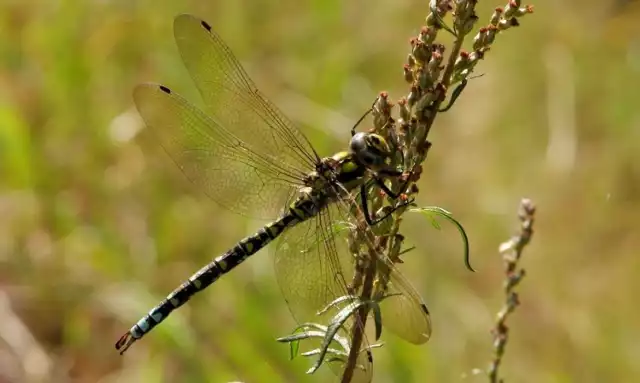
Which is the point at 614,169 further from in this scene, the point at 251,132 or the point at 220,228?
the point at 251,132

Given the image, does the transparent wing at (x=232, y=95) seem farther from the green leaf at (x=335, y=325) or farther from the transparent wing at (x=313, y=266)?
the green leaf at (x=335, y=325)

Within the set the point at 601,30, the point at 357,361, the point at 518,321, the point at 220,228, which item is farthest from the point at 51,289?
the point at 601,30

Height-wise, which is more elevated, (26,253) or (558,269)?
(26,253)

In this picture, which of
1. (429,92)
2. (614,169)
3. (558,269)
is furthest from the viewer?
(614,169)

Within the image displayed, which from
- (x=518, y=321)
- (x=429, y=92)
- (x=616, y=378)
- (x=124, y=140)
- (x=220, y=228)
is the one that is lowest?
(x=616, y=378)

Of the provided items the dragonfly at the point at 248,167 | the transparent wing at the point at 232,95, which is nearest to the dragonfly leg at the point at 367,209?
the dragonfly at the point at 248,167

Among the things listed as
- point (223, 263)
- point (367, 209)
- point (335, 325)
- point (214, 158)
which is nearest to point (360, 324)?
point (335, 325)
